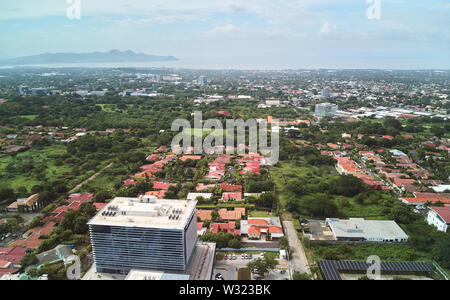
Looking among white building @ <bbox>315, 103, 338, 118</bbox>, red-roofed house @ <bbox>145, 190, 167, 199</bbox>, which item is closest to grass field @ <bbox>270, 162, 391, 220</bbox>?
red-roofed house @ <bbox>145, 190, 167, 199</bbox>

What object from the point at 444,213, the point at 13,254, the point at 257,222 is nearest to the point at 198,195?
the point at 257,222

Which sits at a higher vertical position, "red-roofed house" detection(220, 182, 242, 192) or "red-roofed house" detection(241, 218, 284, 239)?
"red-roofed house" detection(220, 182, 242, 192)

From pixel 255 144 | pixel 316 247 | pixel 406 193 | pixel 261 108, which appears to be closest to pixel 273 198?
pixel 316 247

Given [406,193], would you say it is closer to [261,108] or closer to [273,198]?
[273,198]

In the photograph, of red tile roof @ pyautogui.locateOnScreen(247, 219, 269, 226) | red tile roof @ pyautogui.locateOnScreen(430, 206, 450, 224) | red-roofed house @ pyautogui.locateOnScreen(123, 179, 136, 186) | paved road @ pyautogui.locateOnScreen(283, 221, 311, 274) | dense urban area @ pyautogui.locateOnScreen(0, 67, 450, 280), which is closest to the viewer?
dense urban area @ pyautogui.locateOnScreen(0, 67, 450, 280)

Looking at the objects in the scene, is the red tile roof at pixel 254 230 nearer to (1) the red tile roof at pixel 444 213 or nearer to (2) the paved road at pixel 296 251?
(2) the paved road at pixel 296 251

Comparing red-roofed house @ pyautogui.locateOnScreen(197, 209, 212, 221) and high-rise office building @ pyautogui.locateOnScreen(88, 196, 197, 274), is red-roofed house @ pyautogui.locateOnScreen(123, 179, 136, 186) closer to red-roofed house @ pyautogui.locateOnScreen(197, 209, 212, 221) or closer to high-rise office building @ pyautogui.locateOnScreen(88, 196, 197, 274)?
red-roofed house @ pyautogui.locateOnScreen(197, 209, 212, 221)
